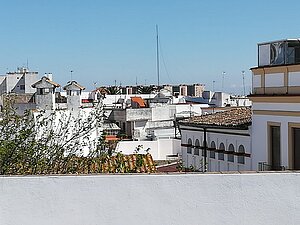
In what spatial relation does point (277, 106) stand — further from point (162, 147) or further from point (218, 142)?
point (162, 147)

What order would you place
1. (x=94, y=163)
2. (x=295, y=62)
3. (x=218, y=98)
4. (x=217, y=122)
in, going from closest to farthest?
(x=94, y=163), (x=295, y=62), (x=217, y=122), (x=218, y=98)

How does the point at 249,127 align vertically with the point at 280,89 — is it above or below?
below

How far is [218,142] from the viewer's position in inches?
760

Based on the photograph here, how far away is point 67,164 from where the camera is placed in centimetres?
1064

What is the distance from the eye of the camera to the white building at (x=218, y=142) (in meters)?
18.0

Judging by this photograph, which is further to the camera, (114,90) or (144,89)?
(144,89)

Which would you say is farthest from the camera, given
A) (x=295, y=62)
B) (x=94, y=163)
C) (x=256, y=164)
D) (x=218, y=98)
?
(x=218, y=98)

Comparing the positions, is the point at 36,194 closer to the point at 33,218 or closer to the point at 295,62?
the point at 33,218

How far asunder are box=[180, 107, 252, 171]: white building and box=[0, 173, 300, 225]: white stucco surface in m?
8.75

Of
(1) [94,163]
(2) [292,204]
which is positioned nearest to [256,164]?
(1) [94,163]

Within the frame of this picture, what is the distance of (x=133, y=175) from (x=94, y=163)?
261cm

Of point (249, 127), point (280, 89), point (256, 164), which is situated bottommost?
point (256, 164)

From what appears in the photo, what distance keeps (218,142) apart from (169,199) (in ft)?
35.4

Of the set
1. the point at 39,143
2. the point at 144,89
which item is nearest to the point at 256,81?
the point at 39,143
